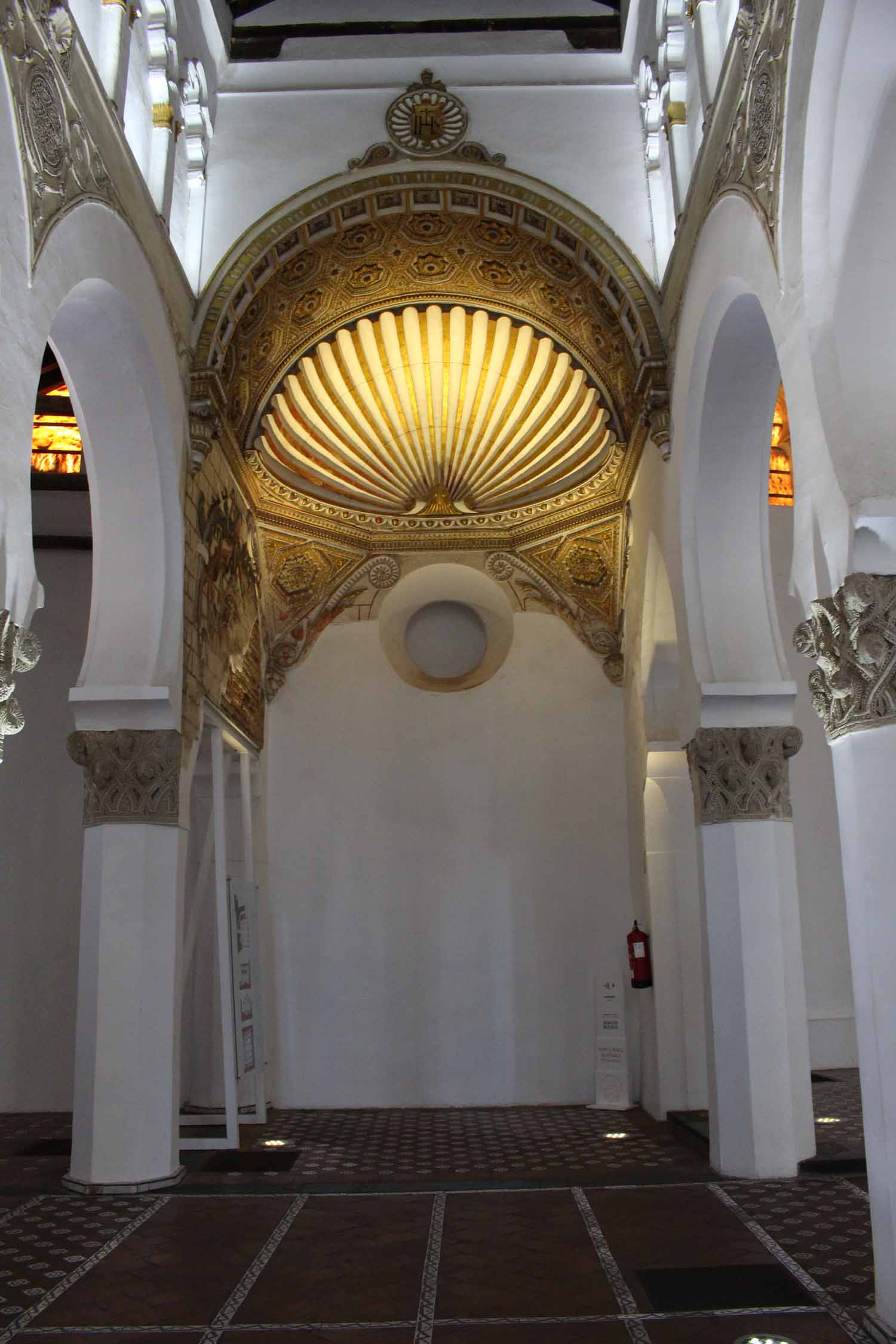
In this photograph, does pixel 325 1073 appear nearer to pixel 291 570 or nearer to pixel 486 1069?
pixel 486 1069

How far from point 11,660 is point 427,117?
243 inches

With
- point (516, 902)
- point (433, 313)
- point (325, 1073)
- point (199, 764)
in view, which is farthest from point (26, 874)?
point (433, 313)

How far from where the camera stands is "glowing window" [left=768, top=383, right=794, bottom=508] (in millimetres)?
11812

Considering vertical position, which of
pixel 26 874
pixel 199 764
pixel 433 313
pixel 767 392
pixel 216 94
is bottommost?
pixel 26 874

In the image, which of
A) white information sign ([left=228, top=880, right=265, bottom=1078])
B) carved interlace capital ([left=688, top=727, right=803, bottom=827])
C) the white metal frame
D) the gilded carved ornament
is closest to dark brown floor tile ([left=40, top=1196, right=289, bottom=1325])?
the white metal frame

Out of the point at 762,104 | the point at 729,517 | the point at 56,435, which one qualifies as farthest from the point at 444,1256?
the point at 56,435

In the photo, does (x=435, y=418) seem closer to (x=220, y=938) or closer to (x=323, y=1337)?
(x=220, y=938)

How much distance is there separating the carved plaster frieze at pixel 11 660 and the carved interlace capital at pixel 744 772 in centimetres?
403

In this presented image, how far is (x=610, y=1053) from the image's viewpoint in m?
9.97

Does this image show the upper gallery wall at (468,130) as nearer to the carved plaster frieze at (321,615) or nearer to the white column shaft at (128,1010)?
the carved plaster frieze at (321,615)

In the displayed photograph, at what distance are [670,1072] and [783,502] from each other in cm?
586

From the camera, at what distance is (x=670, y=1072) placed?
29.9 ft

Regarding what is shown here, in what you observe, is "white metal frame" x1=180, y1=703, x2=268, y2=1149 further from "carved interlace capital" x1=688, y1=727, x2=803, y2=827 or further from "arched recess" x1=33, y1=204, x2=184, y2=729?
"carved interlace capital" x1=688, y1=727, x2=803, y2=827

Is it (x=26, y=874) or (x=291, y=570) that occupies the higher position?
(x=291, y=570)
